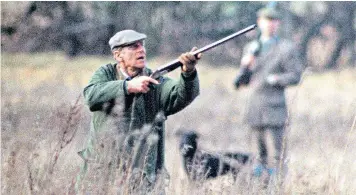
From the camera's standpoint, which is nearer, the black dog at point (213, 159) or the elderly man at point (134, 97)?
the elderly man at point (134, 97)

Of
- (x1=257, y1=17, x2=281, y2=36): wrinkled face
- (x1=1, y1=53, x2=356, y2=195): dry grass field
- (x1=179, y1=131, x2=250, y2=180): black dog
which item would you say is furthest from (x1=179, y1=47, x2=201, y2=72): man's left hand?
(x1=257, y1=17, x2=281, y2=36): wrinkled face

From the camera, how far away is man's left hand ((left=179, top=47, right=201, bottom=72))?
575 cm

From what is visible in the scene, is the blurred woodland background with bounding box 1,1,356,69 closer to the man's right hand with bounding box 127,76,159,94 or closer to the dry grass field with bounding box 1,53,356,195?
the dry grass field with bounding box 1,53,356,195

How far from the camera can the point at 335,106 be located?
1647cm

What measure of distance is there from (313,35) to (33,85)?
12312mm

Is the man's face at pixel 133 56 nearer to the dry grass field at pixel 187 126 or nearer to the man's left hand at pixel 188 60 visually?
the man's left hand at pixel 188 60

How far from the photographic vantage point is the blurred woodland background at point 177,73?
19.5 feet

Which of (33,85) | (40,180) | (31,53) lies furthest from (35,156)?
(31,53)

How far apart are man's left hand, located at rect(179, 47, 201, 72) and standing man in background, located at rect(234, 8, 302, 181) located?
3737mm

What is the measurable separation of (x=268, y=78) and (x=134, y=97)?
3.85 m

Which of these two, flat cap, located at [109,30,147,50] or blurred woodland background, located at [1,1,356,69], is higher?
blurred woodland background, located at [1,1,356,69]

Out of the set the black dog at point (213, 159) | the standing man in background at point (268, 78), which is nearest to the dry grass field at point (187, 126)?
the black dog at point (213, 159)

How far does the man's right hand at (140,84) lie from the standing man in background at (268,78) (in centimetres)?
387

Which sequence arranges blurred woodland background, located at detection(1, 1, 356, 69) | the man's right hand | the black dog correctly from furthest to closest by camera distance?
blurred woodland background, located at detection(1, 1, 356, 69), the black dog, the man's right hand
